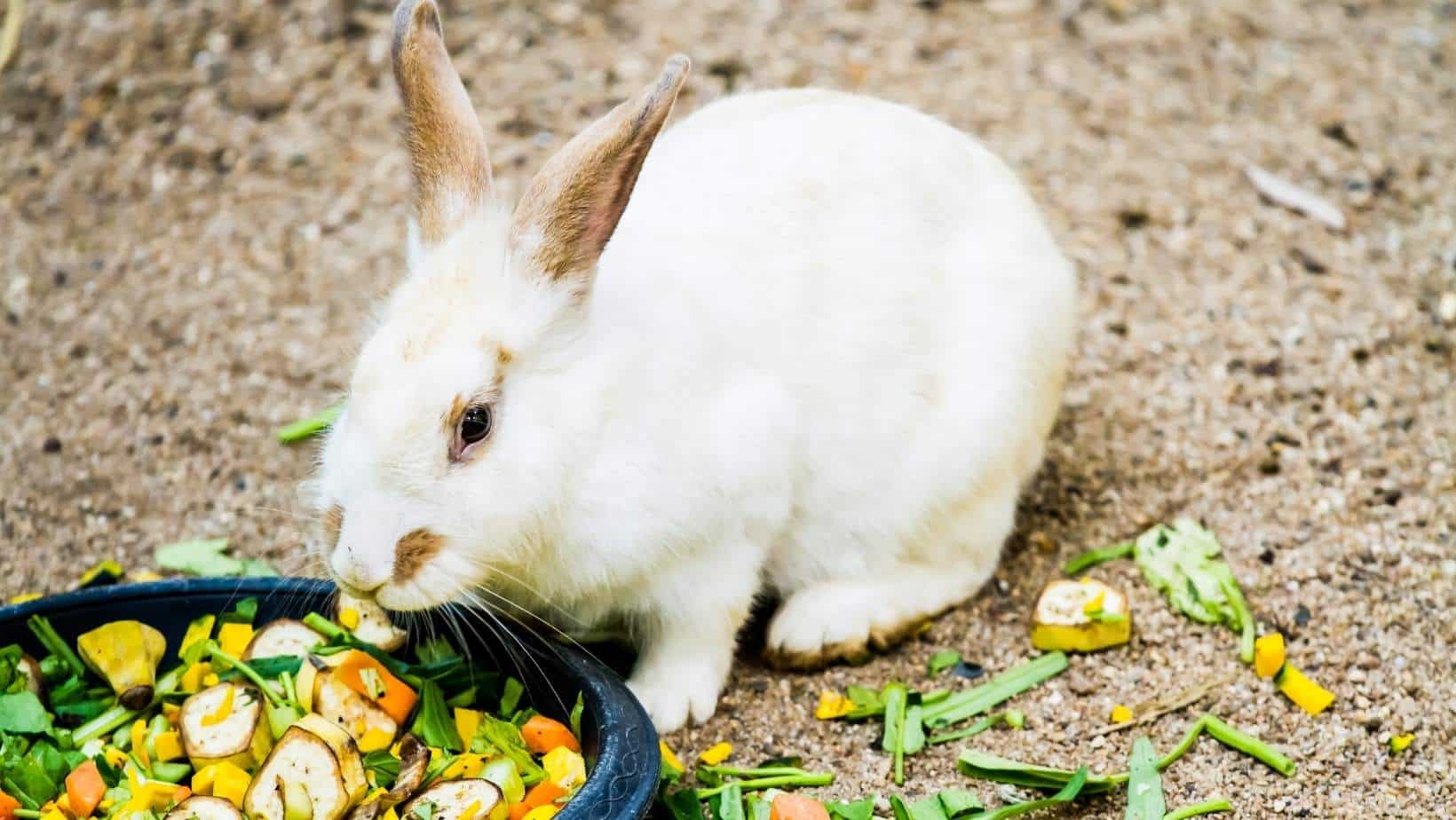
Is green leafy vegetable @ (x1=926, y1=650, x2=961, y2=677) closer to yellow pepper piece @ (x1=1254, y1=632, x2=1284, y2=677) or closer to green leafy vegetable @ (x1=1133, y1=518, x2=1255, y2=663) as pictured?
green leafy vegetable @ (x1=1133, y1=518, x2=1255, y2=663)

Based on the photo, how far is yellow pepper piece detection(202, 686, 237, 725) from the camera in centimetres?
337

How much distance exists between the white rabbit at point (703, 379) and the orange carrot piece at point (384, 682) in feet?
0.91

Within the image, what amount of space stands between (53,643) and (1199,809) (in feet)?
8.33

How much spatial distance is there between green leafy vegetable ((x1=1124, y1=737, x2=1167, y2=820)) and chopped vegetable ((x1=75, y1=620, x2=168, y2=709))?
2182mm

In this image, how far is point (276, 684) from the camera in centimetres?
348

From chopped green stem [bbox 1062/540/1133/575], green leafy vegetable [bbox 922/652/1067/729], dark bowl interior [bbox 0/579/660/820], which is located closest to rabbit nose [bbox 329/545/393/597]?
dark bowl interior [bbox 0/579/660/820]

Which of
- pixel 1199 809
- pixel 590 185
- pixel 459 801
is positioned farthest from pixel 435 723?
pixel 1199 809

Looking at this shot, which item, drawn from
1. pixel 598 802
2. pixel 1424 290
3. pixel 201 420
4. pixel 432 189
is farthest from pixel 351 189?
pixel 1424 290

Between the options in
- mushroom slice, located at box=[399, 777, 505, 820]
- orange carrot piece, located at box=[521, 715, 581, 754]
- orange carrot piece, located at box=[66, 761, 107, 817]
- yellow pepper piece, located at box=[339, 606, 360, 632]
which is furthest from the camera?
yellow pepper piece, located at box=[339, 606, 360, 632]

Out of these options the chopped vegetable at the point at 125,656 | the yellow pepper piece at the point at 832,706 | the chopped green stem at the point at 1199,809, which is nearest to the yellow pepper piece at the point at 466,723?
the chopped vegetable at the point at 125,656

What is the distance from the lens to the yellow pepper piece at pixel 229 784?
128 inches

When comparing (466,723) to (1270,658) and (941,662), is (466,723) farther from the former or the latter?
(1270,658)

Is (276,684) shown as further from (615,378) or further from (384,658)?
(615,378)

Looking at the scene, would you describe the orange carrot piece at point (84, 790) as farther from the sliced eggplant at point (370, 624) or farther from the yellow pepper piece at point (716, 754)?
the yellow pepper piece at point (716, 754)
